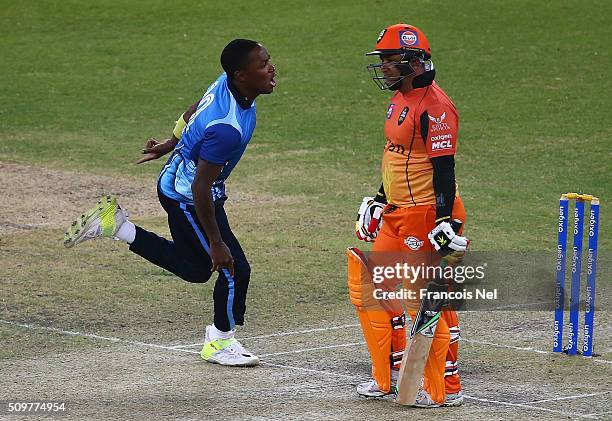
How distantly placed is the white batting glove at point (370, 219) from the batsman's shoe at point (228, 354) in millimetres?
1185

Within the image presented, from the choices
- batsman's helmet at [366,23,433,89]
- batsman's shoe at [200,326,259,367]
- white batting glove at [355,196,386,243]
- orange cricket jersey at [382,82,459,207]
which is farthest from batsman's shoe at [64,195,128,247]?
batsman's helmet at [366,23,433,89]

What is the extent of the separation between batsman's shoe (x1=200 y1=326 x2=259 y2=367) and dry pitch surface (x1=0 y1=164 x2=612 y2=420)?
0.08 metres

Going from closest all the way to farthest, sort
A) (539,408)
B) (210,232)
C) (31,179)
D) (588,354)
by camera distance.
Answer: (539,408) → (210,232) → (588,354) → (31,179)

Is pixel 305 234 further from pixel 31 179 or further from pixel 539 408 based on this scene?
pixel 539 408

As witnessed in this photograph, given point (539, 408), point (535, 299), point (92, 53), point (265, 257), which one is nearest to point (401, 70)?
point (539, 408)

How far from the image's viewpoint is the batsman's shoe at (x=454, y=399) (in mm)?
7961

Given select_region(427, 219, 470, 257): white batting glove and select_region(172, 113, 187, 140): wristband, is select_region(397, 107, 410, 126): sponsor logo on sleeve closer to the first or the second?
select_region(427, 219, 470, 257): white batting glove

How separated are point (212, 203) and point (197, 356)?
1.26 meters

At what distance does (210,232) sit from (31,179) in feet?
27.5

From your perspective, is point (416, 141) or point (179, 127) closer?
point (416, 141)

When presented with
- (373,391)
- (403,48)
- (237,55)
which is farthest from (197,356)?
(403,48)

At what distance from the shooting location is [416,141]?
795 cm

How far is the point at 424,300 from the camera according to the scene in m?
8.00

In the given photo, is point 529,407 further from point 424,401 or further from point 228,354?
point 228,354
